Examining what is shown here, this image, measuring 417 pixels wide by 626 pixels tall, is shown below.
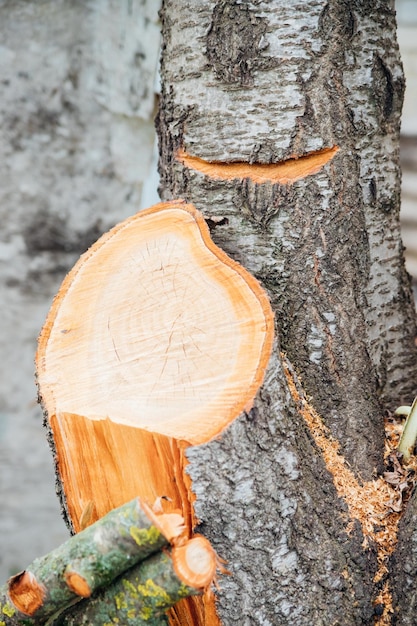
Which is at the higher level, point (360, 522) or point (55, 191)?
point (55, 191)

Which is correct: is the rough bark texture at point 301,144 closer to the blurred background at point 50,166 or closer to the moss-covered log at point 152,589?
the moss-covered log at point 152,589

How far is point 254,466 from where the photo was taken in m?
1.06

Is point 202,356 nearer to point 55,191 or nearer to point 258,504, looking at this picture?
point 258,504

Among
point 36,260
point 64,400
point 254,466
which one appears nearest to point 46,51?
point 36,260

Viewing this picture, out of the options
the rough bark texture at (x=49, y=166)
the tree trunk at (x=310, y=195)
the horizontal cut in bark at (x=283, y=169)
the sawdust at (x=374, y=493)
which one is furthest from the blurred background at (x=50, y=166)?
the sawdust at (x=374, y=493)

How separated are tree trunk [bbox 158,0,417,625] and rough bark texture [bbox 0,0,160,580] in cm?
95

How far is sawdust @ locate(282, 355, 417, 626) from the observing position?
46.1 inches

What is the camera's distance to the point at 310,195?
126 cm

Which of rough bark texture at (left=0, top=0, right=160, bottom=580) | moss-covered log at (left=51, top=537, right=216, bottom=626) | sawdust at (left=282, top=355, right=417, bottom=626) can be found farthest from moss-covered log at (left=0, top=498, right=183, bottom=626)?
rough bark texture at (left=0, top=0, right=160, bottom=580)

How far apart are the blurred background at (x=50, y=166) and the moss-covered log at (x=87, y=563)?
4.84 ft

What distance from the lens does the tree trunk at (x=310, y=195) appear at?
1.14 m

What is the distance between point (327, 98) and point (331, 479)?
2.37 ft

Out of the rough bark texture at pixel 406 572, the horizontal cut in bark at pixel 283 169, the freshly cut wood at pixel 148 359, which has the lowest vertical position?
the rough bark texture at pixel 406 572

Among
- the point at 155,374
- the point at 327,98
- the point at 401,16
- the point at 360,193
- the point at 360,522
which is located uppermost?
the point at 401,16
